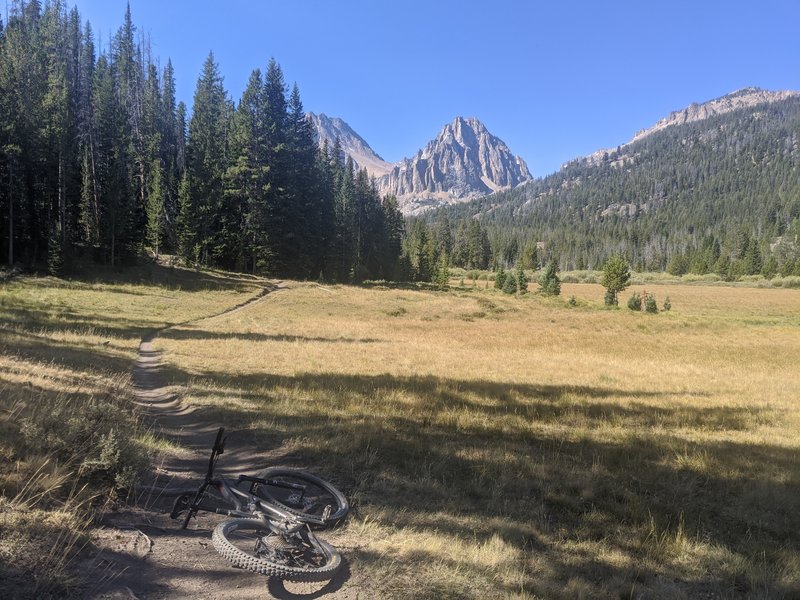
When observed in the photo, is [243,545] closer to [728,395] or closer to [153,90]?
Answer: [728,395]

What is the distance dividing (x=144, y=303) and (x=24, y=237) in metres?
22.9

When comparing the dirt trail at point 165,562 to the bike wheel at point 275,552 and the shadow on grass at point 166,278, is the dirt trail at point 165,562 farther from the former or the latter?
the shadow on grass at point 166,278

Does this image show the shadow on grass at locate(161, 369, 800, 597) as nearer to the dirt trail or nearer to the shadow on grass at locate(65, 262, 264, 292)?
the dirt trail

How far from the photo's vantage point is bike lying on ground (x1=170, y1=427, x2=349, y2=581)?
11.1ft

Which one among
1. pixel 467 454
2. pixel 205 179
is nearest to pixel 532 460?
pixel 467 454

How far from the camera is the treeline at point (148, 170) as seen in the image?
44.4 metres

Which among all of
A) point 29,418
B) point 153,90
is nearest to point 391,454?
point 29,418

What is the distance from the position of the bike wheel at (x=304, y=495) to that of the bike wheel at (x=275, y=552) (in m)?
0.33

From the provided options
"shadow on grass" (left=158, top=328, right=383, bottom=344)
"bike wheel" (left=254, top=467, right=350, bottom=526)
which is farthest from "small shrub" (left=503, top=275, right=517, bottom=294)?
"bike wheel" (left=254, top=467, right=350, bottom=526)

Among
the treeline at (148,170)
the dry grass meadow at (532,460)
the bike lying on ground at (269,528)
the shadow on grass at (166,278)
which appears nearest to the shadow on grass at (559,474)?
the dry grass meadow at (532,460)

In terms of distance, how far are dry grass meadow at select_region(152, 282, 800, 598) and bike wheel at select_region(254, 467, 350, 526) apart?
0.28m

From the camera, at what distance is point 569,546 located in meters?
4.59

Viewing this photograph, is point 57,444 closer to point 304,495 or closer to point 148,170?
point 304,495

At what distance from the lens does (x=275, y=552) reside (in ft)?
11.5
